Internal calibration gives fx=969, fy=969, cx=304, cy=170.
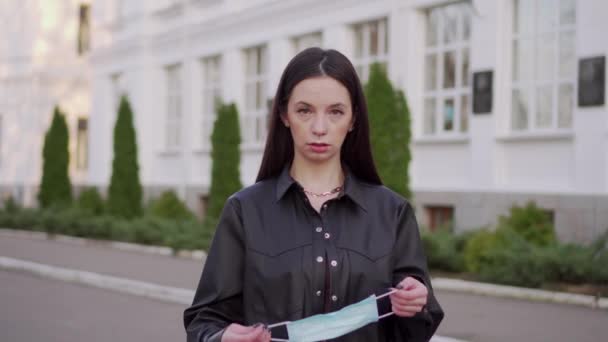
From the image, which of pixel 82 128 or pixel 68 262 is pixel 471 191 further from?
pixel 82 128

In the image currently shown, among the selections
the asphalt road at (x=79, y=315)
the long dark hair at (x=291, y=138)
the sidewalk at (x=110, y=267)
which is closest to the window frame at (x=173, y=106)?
the sidewalk at (x=110, y=267)

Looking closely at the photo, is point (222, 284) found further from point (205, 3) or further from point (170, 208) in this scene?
point (205, 3)

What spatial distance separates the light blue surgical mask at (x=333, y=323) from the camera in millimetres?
2822

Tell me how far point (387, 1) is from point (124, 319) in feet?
34.3

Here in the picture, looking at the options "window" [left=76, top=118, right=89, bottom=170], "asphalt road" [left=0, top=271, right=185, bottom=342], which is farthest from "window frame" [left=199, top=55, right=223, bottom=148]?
"asphalt road" [left=0, top=271, right=185, bottom=342]

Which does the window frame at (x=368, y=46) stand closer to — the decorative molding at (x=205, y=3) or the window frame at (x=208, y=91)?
the decorative molding at (x=205, y=3)

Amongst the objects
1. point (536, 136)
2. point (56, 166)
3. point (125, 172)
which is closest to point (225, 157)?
point (125, 172)

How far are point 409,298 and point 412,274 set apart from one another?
0.59 ft

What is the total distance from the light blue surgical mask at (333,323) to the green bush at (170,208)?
20.7 metres

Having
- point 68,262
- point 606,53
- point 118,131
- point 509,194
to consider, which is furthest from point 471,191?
point 118,131

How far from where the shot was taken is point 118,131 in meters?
25.4

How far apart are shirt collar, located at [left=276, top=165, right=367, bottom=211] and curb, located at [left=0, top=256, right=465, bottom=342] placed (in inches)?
348

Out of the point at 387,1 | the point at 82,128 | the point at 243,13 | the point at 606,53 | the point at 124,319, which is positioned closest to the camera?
the point at 124,319

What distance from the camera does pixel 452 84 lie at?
1777cm
